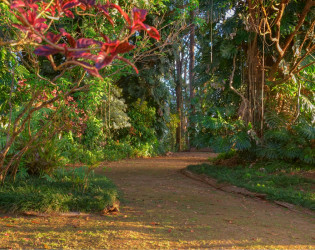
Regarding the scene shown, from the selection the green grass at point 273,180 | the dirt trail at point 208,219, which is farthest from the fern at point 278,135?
the dirt trail at point 208,219

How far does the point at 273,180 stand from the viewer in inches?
269

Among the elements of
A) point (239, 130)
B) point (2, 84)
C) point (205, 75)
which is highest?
point (205, 75)

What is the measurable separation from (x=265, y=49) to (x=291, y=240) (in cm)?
651

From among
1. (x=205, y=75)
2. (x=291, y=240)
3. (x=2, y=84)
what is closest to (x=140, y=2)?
(x=2, y=84)

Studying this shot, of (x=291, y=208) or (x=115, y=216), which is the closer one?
(x=115, y=216)

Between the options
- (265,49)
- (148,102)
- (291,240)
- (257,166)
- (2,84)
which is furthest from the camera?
(148,102)

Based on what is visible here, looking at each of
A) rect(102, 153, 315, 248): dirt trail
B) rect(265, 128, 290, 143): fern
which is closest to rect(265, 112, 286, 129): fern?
rect(265, 128, 290, 143): fern

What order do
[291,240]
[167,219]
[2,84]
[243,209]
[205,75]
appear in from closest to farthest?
[291,240] < [167,219] < [243,209] < [2,84] < [205,75]

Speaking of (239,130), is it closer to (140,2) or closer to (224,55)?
(224,55)

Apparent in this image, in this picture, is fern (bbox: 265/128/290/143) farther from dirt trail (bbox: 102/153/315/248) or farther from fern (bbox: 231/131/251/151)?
dirt trail (bbox: 102/153/315/248)

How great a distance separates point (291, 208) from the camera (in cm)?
521

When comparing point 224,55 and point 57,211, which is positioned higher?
point 224,55

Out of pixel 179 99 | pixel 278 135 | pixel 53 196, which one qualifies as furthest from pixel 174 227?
pixel 179 99

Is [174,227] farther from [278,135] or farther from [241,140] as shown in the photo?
[278,135]
